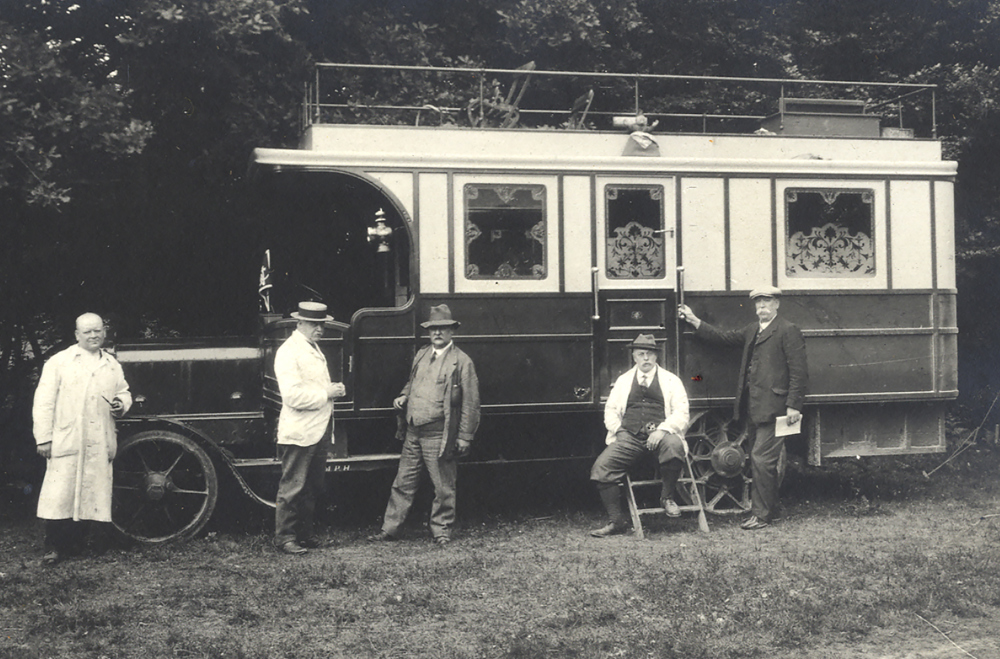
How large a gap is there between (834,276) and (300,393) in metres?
4.67

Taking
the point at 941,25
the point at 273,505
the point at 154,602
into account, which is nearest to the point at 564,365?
the point at 273,505

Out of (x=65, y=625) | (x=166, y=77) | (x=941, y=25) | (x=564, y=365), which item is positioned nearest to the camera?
(x=65, y=625)

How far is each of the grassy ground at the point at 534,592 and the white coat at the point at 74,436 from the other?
436 mm

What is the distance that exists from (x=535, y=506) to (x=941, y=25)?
364 inches

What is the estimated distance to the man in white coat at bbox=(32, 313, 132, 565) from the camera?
22.6 feet

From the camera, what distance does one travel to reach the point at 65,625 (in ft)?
17.8

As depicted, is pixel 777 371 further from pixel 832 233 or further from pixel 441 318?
pixel 441 318

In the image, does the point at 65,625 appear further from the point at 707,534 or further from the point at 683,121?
the point at 683,121

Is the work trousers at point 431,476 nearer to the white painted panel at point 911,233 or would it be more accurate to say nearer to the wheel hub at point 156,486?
the wheel hub at point 156,486

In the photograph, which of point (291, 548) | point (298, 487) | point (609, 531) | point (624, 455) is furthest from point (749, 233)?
point (291, 548)

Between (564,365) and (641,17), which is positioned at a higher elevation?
(641,17)

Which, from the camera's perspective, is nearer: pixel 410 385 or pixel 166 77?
pixel 410 385

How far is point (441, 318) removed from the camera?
7473 mm

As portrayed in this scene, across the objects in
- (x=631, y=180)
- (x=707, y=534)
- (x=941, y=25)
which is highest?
(x=941, y=25)
